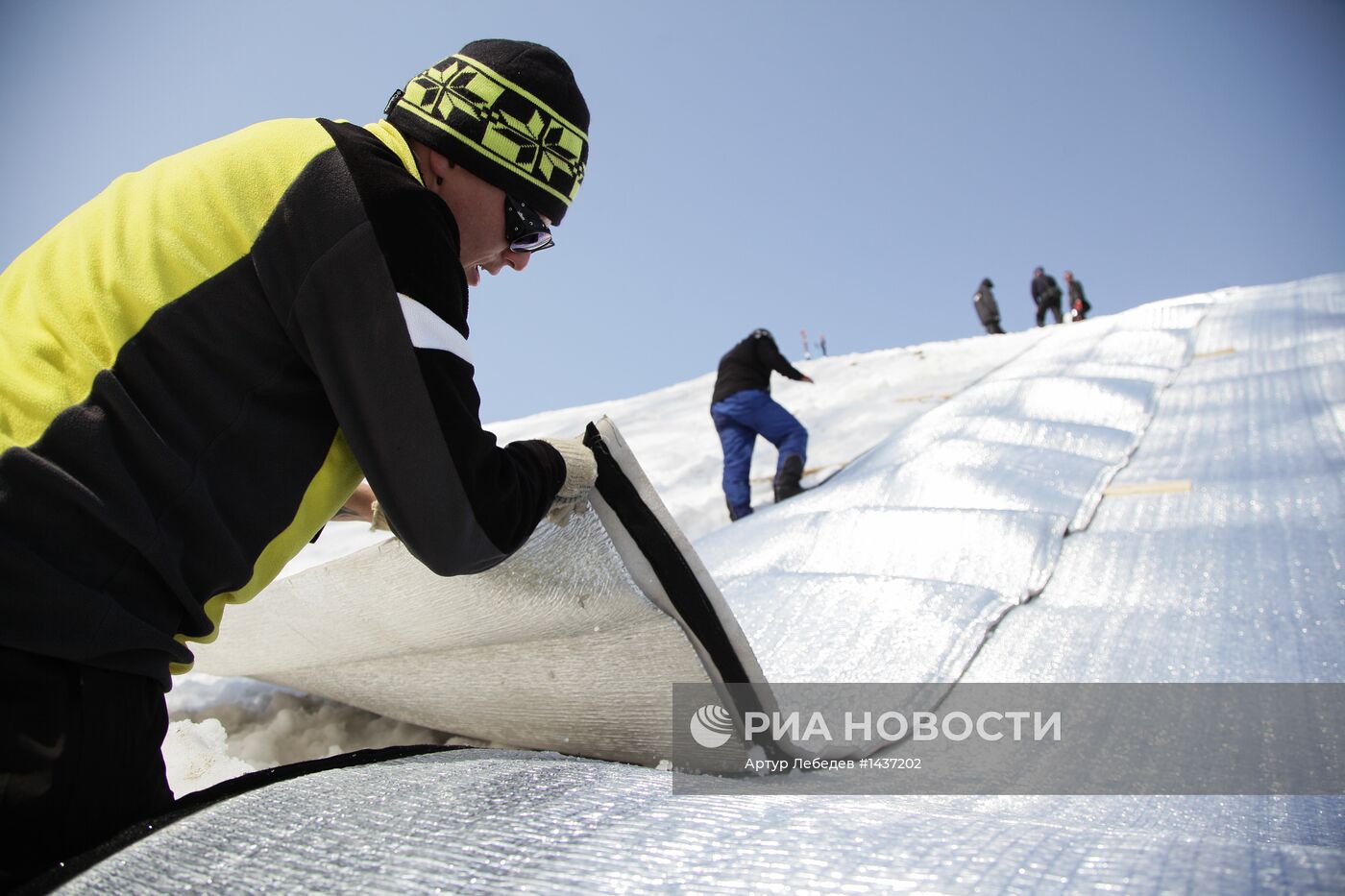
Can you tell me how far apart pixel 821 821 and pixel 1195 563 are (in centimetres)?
152

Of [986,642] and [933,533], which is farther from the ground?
[933,533]

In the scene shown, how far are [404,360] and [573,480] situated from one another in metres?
0.33

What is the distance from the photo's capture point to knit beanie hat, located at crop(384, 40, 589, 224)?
0.90m

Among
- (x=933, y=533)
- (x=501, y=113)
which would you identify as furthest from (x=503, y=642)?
(x=933, y=533)

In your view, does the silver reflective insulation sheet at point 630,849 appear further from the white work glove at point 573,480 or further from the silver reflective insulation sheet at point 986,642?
the white work glove at point 573,480

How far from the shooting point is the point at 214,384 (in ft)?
2.28

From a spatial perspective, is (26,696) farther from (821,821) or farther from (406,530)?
(821,821)

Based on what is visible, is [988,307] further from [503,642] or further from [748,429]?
[503,642]

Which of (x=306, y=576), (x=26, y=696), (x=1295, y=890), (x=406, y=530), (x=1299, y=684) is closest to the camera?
(x=1295, y=890)

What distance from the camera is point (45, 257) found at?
72 centimetres

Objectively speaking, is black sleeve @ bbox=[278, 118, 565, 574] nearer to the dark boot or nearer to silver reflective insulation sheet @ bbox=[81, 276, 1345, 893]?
silver reflective insulation sheet @ bbox=[81, 276, 1345, 893]

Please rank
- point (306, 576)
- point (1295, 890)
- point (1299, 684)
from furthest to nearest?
point (306, 576) < point (1299, 684) < point (1295, 890)

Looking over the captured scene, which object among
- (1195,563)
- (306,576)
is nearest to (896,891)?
(306,576)

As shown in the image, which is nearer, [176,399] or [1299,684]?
[176,399]
